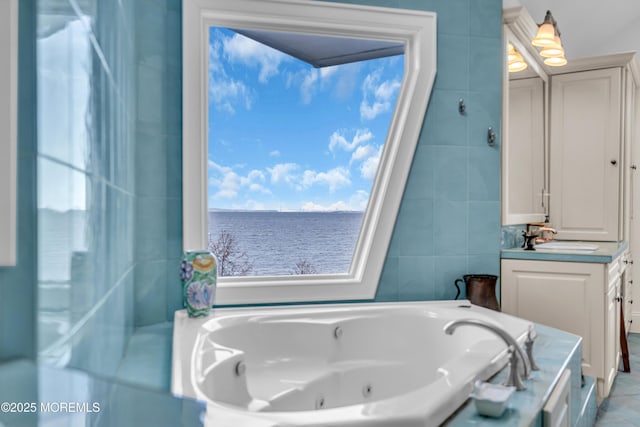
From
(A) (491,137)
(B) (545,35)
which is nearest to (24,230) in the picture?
(A) (491,137)

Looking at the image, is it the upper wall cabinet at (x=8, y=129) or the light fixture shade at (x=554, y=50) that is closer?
the upper wall cabinet at (x=8, y=129)

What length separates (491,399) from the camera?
131cm

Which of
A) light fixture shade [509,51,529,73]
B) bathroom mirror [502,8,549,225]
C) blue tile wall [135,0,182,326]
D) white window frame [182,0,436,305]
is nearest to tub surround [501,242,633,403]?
bathroom mirror [502,8,549,225]

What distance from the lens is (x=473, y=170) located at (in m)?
2.93

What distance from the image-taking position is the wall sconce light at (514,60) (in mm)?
3195

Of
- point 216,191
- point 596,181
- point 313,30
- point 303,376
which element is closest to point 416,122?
point 313,30

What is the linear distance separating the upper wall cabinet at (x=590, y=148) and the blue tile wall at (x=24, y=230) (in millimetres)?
3853

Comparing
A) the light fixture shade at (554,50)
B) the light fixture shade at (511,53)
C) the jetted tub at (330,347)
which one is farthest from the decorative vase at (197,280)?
the light fixture shade at (554,50)

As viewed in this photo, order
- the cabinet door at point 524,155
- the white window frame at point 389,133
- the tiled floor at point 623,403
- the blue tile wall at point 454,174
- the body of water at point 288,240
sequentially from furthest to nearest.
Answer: the body of water at point 288,240, the cabinet door at point 524,155, the blue tile wall at point 454,174, the tiled floor at point 623,403, the white window frame at point 389,133

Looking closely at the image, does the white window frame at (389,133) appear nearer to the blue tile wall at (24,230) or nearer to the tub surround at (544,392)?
the tub surround at (544,392)

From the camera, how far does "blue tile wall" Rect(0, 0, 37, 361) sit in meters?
0.59

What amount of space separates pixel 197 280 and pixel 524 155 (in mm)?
2360

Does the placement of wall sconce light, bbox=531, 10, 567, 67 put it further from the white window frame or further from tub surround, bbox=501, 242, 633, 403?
tub surround, bbox=501, 242, 633, 403

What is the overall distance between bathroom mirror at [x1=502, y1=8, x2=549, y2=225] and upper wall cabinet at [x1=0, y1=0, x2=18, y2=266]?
280cm
